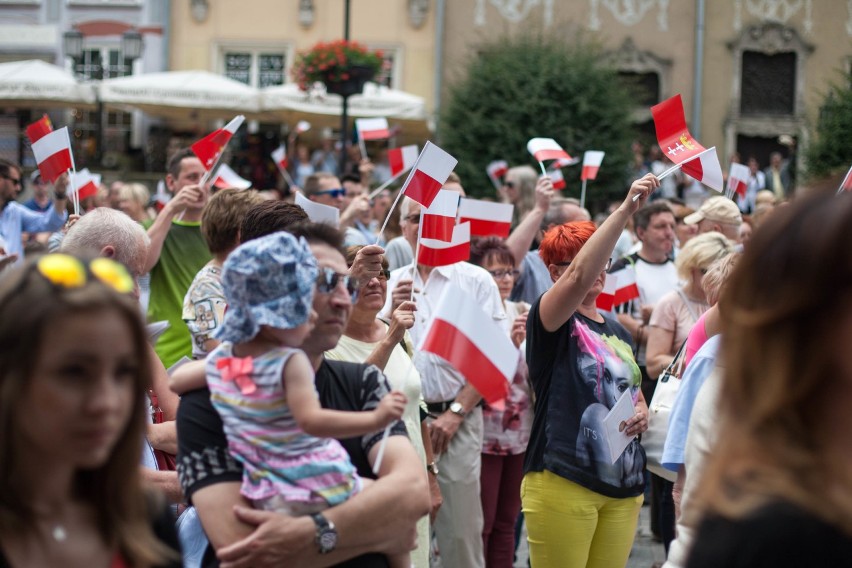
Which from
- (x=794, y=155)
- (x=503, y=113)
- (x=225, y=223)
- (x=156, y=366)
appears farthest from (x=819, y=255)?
(x=794, y=155)

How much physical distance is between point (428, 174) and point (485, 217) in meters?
1.64

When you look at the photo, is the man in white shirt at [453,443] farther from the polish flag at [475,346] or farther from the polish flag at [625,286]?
the polish flag at [475,346]

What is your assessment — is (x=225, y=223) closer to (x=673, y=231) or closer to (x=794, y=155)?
(x=673, y=231)


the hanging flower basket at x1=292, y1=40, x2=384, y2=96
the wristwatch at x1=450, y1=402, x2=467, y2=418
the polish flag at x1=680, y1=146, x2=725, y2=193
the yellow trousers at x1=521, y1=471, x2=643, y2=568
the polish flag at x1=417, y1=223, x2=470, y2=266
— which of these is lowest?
the yellow trousers at x1=521, y1=471, x2=643, y2=568

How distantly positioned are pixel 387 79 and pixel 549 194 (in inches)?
791

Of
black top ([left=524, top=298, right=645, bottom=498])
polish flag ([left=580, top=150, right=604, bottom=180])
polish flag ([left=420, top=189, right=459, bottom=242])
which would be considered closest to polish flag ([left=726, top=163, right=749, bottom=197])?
polish flag ([left=580, top=150, right=604, bottom=180])

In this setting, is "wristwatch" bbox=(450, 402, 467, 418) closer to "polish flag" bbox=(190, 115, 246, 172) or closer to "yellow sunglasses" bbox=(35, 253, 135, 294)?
"polish flag" bbox=(190, 115, 246, 172)

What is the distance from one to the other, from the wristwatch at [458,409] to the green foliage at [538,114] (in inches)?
639

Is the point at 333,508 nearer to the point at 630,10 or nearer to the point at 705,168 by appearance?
the point at 705,168

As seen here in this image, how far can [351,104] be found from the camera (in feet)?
70.2

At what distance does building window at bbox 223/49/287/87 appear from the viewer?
2739 centimetres

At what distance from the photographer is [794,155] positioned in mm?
24891

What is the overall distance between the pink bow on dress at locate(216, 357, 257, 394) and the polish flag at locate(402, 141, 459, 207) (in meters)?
2.38

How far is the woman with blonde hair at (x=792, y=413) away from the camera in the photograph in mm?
1824
